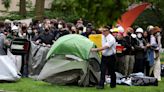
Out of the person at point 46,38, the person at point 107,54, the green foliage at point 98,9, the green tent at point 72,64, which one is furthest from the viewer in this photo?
the person at point 46,38

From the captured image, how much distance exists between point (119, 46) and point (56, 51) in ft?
8.86

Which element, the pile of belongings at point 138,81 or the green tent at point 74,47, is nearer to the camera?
the green tent at point 74,47

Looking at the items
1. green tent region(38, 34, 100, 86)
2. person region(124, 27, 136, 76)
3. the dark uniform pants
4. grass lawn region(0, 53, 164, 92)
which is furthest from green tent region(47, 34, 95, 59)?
person region(124, 27, 136, 76)

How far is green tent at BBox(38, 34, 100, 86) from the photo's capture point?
1541 cm

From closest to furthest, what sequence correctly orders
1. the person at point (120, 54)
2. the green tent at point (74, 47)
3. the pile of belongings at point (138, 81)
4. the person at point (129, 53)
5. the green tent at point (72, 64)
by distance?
the green tent at point (72, 64) → the green tent at point (74, 47) → the pile of belongings at point (138, 81) → the person at point (120, 54) → the person at point (129, 53)

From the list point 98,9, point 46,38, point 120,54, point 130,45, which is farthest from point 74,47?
point 98,9

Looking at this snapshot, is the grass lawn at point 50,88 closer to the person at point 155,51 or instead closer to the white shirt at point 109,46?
the white shirt at point 109,46

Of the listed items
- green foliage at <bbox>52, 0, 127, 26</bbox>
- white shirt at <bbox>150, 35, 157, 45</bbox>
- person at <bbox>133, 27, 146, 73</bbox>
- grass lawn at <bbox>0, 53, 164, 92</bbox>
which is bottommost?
grass lawn at <bbox>0, 53, 164, 92</bbox>

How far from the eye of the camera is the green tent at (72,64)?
15414mm

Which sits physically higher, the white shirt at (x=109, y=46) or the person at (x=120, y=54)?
the white shirt at (x=109, y=46)

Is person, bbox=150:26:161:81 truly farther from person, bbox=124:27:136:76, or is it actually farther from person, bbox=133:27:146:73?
person, bbox=124:27:136:76

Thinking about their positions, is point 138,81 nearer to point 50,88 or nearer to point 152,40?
point 152,40

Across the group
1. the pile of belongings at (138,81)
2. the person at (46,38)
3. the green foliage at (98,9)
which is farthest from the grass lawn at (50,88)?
the green foliage at (98,9)

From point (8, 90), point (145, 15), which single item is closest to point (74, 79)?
point (8, 90)
